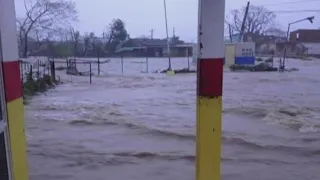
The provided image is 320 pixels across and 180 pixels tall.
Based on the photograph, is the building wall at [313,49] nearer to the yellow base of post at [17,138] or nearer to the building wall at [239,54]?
the building wall at [239,54]

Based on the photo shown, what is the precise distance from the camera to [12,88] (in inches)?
126

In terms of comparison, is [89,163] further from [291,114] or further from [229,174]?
[291,114]

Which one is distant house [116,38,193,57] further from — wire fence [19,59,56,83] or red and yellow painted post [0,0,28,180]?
red and yellow painted post [0,0,28,180]

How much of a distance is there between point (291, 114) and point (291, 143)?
14.9ft

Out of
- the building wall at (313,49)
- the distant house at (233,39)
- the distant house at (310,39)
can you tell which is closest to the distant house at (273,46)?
the building wall at (313,49)

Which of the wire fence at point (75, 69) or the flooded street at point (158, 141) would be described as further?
the wire fence at point (75, 69)

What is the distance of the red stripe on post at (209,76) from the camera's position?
10.9ft

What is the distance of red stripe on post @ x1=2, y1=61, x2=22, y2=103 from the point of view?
3.11m

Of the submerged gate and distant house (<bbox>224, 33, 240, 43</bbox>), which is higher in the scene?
distant house (<bbox>224, 33, 240, 43</bbox>)

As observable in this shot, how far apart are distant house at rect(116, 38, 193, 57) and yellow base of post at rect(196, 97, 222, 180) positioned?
71.1 meters

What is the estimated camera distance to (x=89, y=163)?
7.11 metres

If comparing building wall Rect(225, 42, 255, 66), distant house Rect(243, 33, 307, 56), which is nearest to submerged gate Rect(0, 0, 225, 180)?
building wall Rect(225, 42, 255, 66)

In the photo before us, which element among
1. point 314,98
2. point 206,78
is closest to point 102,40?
point 314,98

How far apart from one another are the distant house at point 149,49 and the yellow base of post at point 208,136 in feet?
233
